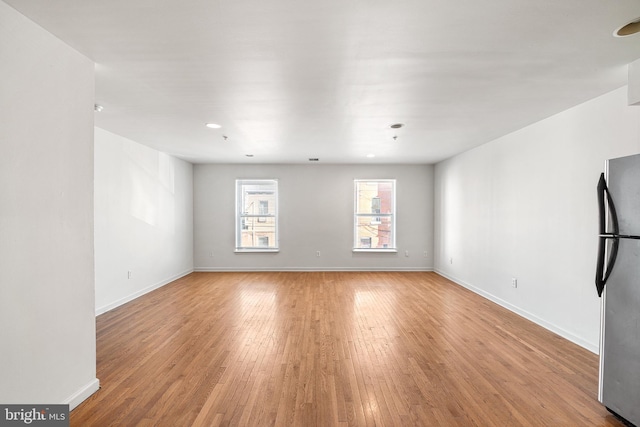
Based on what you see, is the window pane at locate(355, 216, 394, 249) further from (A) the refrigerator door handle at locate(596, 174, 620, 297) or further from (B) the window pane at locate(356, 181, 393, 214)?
(A) the refrigerator door handle at locate(596, 174, 620, 297)

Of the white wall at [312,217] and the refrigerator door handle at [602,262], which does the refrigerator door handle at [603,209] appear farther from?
the white wall at [312,217]

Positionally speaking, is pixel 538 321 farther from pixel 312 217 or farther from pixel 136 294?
pixel 136 294

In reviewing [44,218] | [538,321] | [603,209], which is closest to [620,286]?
[603,209]

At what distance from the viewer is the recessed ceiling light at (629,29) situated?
1.83 m

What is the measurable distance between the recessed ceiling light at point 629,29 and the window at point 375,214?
217 inches

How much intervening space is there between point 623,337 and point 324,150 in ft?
14.8

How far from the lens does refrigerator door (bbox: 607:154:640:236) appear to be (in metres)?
1.93

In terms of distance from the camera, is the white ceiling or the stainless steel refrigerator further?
the stainless steel refrigerator

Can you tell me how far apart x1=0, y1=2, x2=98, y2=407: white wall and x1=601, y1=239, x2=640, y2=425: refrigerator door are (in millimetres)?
3580

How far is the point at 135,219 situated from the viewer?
198 inches

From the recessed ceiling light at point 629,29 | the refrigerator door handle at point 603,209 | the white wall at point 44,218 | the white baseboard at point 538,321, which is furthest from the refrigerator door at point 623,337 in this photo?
the white wall at point 44,218

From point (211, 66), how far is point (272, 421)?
252 centimetres

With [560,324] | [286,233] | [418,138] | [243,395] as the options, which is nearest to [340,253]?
[286,233]

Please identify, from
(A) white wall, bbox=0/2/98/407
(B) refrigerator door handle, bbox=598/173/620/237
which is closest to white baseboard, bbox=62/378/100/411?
(A) white wall, bbox=0/2/98/407
